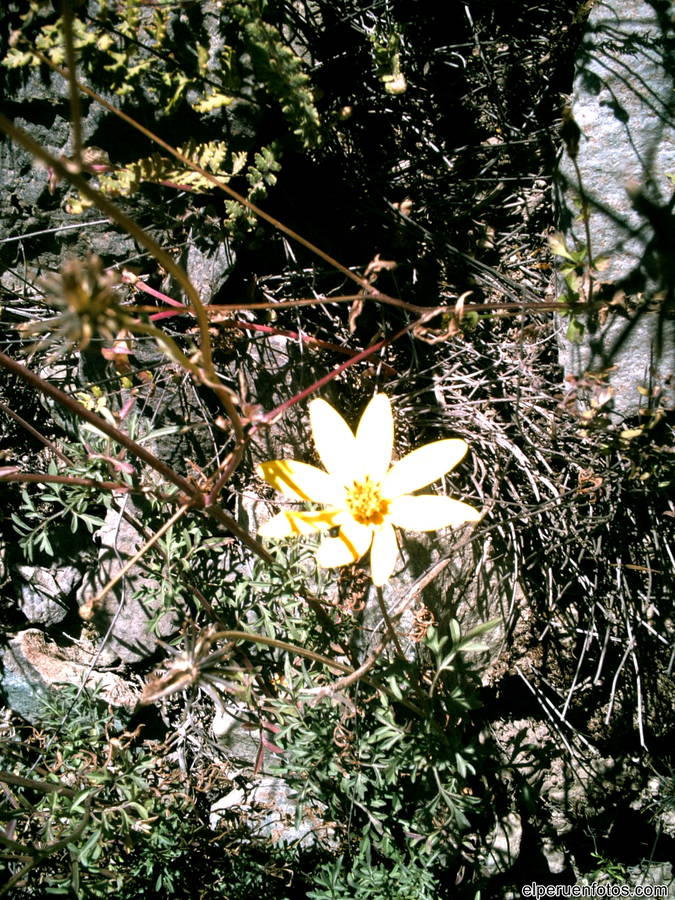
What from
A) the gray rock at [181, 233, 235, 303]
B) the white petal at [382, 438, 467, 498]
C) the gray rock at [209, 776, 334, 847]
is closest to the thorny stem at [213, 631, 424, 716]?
the white petal at [382, 438, 467, 498]

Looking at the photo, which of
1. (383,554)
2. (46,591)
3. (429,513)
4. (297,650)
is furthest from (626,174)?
(46,591)

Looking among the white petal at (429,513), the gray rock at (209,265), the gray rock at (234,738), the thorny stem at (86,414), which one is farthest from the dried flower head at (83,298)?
the gray rock at (234,738)

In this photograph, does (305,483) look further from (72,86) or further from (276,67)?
(276,67)

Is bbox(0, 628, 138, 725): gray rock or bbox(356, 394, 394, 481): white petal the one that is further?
bbox(0, 628, 138, 725): gray rock

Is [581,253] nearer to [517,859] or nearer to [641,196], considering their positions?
[641,196]

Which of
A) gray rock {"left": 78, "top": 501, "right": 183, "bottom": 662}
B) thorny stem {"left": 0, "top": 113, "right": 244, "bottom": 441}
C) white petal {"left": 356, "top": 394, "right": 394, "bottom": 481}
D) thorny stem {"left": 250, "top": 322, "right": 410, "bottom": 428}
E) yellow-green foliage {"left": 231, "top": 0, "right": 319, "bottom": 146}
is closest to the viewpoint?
thorny stem {"left": 0, "top": 113, "right": 244, "bottom": 441}

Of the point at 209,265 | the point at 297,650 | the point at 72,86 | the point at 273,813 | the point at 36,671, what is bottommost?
the point at 273,813

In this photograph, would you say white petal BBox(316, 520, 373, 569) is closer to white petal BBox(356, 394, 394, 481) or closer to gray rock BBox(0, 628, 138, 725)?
white petal BBox(356, 394, 394, 481)

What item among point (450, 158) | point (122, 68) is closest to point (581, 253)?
point (450, 158)
